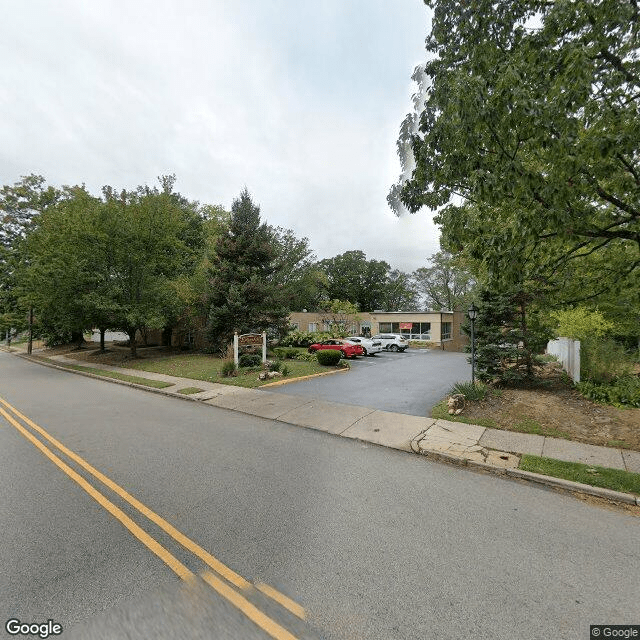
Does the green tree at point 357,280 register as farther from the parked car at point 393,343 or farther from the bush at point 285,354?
the bush at point 285,354

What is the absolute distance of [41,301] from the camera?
20141 mm

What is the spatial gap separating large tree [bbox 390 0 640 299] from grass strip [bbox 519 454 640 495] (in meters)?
3.02

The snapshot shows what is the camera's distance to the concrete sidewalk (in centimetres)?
544

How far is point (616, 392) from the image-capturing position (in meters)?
8.25

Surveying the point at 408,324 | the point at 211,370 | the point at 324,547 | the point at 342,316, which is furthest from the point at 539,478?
the point at 342,316

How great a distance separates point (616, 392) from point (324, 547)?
866cm

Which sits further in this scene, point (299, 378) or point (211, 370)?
point (211, 370)

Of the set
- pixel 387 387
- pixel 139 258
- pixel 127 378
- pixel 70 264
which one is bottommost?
pixel 127 378

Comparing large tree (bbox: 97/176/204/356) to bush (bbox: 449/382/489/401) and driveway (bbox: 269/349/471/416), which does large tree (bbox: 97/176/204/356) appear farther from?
bush (bbox: 449/382/489/401)

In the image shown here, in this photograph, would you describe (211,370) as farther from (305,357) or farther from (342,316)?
(342,316)

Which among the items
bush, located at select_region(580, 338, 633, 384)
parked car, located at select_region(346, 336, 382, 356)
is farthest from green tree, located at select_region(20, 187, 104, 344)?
bush, located at select_region(580, 338, 633, 384)

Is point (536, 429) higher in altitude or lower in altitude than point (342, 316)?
lower

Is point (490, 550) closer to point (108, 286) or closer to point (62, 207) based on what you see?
point (108, 286)

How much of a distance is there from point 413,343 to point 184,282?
74.3 feet
